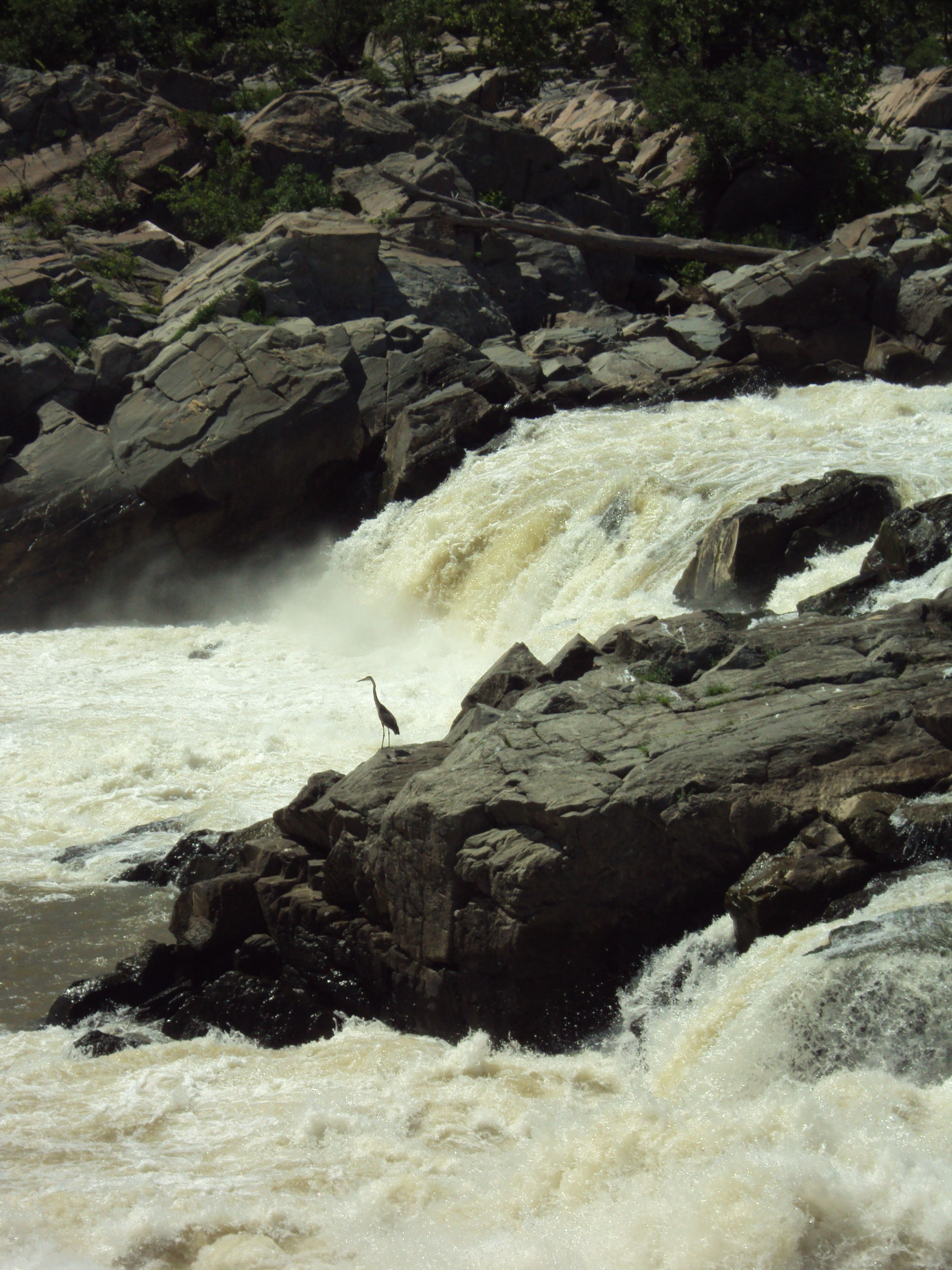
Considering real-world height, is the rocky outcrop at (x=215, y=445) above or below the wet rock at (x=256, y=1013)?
above

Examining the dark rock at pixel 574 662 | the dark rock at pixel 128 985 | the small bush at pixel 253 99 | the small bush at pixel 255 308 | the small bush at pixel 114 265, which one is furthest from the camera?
the small bush at pixel 253 99

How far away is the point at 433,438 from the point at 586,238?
1014cm

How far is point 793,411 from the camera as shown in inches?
778

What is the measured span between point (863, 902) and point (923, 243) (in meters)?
19.6

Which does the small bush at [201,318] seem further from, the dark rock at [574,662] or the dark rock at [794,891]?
the dark rock at [794,891]

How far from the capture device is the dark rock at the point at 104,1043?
7.98 meters

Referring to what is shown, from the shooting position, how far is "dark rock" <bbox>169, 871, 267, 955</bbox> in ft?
30.9

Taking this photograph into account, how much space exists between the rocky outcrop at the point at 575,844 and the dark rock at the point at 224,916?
0.06 ft

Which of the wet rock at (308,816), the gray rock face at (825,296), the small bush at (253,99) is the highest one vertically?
the small bush at (253,99)

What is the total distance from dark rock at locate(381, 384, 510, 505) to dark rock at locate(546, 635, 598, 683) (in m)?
10.0

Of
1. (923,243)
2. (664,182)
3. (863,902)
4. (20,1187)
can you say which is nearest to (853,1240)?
(863,902)

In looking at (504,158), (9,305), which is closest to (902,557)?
(9,305)

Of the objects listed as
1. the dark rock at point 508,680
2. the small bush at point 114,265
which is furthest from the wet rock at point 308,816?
the small bush at point 114,265

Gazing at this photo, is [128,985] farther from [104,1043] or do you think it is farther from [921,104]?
[921,104]
